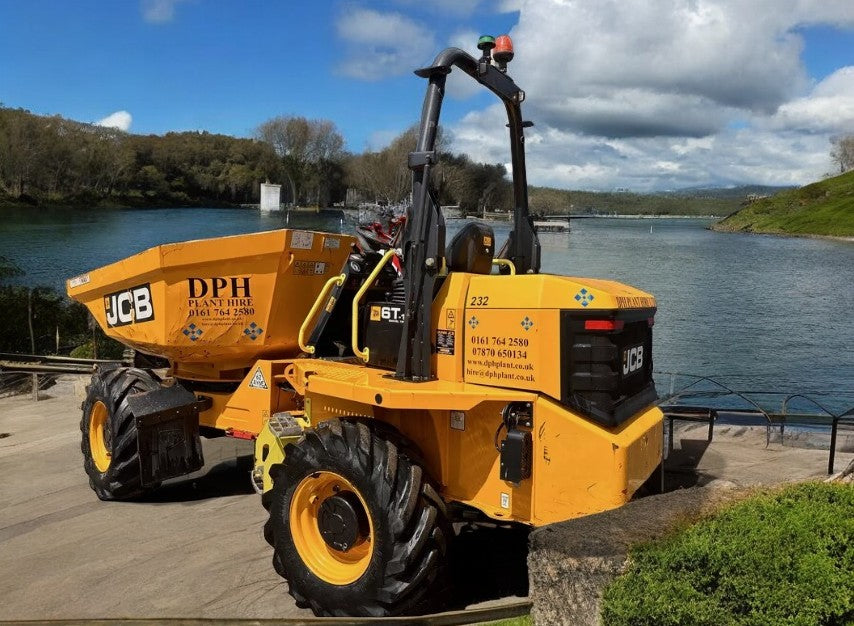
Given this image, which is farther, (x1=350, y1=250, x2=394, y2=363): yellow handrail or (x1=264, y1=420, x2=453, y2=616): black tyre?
(x1=350, y1=250, x2=394, y2=363): yellow handrail

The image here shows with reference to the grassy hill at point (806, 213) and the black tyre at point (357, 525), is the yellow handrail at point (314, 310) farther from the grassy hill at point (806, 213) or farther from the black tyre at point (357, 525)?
the grassy hill at point (806, 213)

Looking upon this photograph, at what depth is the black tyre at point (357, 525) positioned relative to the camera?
414 centimetres

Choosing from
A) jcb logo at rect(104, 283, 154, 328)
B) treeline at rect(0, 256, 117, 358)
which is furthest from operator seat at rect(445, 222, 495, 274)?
treeline at rect(0, 256, 117, 358)

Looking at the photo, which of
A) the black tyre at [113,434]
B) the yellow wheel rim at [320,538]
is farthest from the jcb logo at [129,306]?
the yellow wheel rim at [320,538]

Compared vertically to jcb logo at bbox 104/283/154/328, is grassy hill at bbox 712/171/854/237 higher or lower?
higher

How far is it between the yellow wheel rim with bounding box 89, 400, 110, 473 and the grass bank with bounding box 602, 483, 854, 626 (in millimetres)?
5888

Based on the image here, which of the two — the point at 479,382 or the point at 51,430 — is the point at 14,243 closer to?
the point at 51,430

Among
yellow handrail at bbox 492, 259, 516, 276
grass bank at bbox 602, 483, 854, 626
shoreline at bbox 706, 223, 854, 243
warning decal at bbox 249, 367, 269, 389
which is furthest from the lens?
shoreline at bbox 706, 223, 854, 243

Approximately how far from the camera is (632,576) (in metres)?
3.38

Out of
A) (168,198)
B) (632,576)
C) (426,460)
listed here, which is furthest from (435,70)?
(168,198)

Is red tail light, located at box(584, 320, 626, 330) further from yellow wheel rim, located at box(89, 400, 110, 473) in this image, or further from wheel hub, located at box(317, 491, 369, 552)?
yellow wheel rim, located at box(89, 400, 110, 473)

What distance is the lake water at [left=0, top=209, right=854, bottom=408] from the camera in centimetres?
1964

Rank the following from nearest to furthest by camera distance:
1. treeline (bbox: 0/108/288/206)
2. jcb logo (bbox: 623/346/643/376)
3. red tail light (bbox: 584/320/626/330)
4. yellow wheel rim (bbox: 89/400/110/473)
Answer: red tail light (bbox: 584/320/626/330) → jcb logo (bbox: 623/346/643/376) → yellow wheel rim (bbox: 89/400/110/473) → treeline (bbox: 0/108/288/206)

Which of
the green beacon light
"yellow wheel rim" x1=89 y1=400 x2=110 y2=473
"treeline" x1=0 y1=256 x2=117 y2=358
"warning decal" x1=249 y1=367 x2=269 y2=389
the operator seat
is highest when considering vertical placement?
the green beacon light
